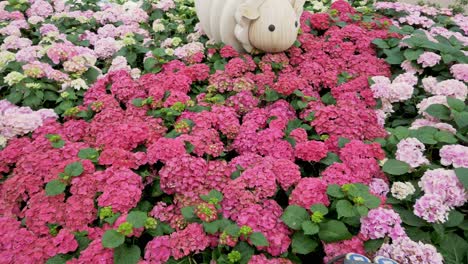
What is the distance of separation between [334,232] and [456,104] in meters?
1.29

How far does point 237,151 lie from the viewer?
7.61ft

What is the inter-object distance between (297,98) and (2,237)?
1.96m

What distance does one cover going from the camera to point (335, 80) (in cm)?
292

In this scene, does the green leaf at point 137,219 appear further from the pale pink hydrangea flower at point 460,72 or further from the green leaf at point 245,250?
the pale pink hydrangea flower at point 460,72

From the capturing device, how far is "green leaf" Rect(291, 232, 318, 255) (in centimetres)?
167

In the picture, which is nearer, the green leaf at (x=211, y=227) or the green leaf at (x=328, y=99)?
the green leaf at (x=211, y=227)

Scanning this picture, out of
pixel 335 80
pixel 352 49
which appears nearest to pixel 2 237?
pixel 335 80

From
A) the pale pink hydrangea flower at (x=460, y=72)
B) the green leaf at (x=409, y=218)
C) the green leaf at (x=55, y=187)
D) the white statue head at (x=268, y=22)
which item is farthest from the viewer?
the white statue head at (x=268, y=22)

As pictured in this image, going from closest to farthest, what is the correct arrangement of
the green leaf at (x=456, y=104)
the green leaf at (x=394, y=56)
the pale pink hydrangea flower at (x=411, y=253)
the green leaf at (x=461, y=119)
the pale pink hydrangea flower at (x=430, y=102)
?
the pale pink hydrangea flower at (x=411, y=253), the green leaf at (x=461, y=119), the green leaf at (x=456, y=104), the pale pink hydrangea flower at (x=430, y=102), the green leaf at (x=394, y=56)

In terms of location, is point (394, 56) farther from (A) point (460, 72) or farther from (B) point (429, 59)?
(A) point (460, 72)

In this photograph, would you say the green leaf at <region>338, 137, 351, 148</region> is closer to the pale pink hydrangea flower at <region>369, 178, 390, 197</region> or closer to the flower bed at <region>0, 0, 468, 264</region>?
the flower bed at <region>0, 0, 468, 264</region>

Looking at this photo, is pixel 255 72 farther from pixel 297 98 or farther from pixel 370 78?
pixel 370 78

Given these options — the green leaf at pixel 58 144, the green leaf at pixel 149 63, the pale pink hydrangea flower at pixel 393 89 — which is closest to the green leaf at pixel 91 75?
the green leaf at pixel 149 63

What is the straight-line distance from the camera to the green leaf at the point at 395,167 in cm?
196
